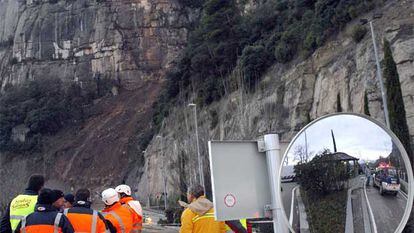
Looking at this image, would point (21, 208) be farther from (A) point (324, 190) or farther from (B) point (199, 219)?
(A) point (324, 190)

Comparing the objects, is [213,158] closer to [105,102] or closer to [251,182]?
[251,182]

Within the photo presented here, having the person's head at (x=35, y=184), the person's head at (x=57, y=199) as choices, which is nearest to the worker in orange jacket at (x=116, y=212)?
the person's head at (x=35, y=184)

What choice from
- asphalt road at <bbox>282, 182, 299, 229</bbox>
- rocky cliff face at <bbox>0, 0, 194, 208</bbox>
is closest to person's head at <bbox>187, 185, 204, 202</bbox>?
asphalt road at <bbox>282, 182, 299, 229</bbox>

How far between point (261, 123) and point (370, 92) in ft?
31.2

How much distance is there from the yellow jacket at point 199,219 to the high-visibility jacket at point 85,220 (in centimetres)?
148

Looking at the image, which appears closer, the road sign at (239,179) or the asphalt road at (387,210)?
the asphalt road at (387,210)

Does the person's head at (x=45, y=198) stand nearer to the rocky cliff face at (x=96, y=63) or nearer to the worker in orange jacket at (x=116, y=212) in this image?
the worker in orange jacket at (x=116, y=212)

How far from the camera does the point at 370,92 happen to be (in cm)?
2462

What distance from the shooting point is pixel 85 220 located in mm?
5801

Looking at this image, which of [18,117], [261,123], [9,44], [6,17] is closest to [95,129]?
[18,117]

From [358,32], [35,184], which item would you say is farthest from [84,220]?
[358,32]

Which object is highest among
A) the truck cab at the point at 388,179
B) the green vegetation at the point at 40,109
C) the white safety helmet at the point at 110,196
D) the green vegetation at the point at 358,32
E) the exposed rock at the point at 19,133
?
the green vegetation at the point at 40,109

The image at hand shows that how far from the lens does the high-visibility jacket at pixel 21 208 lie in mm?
6109

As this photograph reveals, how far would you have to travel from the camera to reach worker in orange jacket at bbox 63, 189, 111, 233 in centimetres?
577
